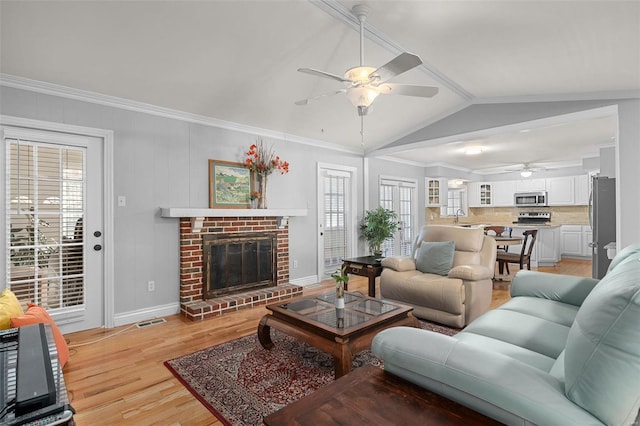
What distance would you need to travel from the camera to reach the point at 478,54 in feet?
10.7

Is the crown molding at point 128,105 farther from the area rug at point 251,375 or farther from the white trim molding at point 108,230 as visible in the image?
the area rug at point 251,375

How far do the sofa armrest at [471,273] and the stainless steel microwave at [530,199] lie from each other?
627cm

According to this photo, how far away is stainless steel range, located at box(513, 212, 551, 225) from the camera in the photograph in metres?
8.41

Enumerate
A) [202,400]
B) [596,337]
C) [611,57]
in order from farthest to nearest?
[611,57] → [202,400] → [596,337]

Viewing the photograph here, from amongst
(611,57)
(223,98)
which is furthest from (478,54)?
(223,98)

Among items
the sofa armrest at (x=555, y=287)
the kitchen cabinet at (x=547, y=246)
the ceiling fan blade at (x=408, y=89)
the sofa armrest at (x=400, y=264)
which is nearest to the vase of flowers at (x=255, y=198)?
the sofa armrest at (x=400, y=264)

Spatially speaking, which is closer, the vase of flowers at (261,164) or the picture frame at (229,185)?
the picture frame at (229,185)

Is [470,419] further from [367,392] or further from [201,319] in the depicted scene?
[201,319]

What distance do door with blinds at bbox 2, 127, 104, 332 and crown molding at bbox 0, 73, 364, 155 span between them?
15.4 inches

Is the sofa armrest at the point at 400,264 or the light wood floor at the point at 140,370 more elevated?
the sofa armrest at the point at 400,264

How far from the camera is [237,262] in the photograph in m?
4.35

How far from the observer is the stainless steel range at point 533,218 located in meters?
8.41

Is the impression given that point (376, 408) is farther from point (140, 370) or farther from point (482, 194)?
point (482, 194)

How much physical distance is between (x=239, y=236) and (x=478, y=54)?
345cm
